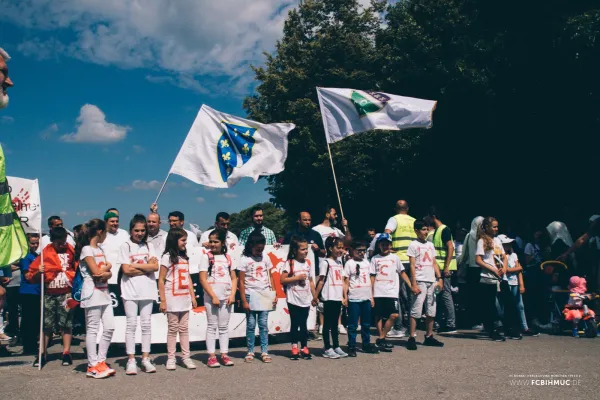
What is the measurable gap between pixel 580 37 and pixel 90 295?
13.1 m

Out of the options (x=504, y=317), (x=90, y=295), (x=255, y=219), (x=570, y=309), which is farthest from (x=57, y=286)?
(x=570, y=309)

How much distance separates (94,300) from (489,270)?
607cm

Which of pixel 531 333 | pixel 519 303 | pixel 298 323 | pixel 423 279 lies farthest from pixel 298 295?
pixel 531 333

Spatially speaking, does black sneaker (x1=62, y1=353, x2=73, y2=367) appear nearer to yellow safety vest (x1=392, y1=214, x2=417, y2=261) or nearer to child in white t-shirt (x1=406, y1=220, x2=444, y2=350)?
child in white t-shirt (x1=406, y1=220, x2=444, y2=350)

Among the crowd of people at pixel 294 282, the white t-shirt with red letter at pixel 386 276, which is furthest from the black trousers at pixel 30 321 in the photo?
the white t-shirt with red letter at pixel 386 276

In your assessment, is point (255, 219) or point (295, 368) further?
point (255, 219)

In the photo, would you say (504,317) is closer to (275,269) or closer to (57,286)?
(275,269)

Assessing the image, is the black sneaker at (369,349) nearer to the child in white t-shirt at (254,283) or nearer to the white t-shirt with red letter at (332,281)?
the white t-shirt with red letter at (332,281)

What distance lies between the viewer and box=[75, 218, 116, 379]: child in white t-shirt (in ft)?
22.3

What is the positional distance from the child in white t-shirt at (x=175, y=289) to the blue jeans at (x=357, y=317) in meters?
2.23

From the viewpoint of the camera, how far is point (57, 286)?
309 inches

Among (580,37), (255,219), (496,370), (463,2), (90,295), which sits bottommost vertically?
(496,370)

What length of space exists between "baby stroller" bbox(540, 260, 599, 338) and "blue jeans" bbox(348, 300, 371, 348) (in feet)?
12.3

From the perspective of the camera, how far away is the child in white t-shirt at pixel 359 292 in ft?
26.9
